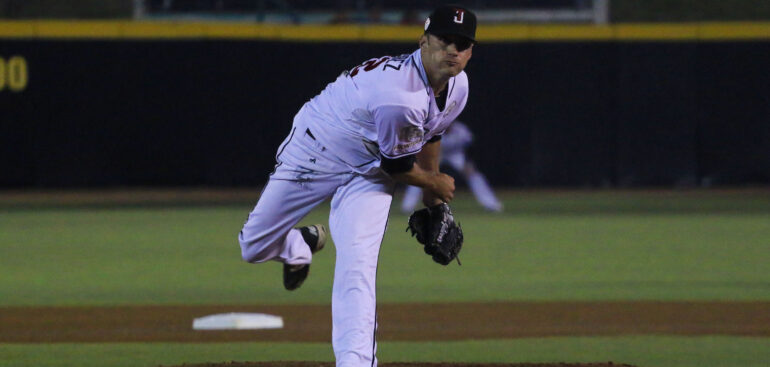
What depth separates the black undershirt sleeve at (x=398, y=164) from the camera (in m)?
4.65

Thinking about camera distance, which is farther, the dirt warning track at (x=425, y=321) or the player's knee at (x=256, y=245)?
the dirt warning track at (x=425, y=321)

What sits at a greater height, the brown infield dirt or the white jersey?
the white jersey

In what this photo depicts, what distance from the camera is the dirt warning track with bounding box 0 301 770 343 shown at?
7121 mm

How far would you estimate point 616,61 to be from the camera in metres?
18.6

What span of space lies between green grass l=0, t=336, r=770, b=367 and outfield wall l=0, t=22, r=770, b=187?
461 inches

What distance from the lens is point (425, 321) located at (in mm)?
7621

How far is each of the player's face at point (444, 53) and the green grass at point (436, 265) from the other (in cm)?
423

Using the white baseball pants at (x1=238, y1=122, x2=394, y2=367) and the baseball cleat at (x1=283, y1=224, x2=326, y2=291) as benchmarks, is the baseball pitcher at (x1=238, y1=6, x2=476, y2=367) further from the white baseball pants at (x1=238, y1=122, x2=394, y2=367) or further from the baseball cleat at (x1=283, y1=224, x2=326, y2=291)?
the baseball cleat at (x1=283, y1=224, x2=326, y2=291)

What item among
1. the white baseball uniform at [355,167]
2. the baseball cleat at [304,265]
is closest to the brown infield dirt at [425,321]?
the baseball cleat at [304,265]

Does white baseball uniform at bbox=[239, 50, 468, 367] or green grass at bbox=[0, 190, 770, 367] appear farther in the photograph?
green grass at bbox=[0, 190, 770, 367]

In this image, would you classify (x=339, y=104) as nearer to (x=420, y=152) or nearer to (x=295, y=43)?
(x=420, y=152)

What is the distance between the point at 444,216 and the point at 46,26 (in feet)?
46.6

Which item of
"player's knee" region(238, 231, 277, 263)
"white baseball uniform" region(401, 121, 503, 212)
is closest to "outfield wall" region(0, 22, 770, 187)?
"white baseball uniform" region(401, 121, 503, 212)

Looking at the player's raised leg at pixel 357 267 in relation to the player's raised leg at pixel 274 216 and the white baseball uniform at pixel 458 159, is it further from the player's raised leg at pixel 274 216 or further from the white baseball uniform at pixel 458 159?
the white baseball uniform at pixel 458 159
